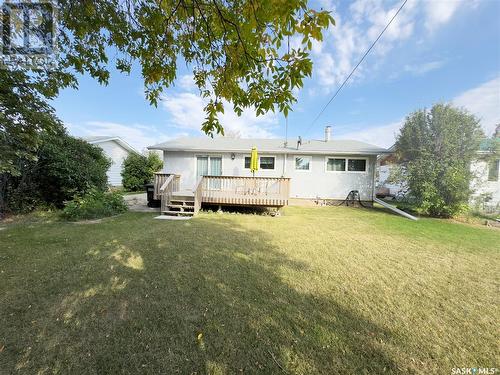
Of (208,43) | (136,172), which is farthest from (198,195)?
(136,172)

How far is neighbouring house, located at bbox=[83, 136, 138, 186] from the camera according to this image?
16.4 metres

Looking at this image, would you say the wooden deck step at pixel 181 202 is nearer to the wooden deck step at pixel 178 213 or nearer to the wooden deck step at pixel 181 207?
the wooden deck step at pixel 181 207

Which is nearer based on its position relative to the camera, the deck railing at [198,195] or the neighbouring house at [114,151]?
the deck railing at [198,195]

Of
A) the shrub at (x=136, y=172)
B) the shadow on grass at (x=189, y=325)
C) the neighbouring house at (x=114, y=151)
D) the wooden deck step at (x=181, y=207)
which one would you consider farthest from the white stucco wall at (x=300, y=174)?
the shadow on grass at (x=189, y=325)

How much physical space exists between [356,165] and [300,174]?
2.99 m

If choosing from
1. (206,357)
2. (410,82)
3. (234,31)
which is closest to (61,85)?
(234,31)

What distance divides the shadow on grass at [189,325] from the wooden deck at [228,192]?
174 inches

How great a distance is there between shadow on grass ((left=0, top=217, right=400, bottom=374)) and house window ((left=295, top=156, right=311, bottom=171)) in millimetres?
8603

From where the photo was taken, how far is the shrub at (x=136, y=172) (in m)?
15.6

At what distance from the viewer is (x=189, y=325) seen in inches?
85.0

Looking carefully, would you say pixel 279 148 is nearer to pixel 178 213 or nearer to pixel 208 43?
pixel 178 213

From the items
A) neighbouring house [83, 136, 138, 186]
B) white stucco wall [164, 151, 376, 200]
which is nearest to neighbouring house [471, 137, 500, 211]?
white stucco wall [164, 151, 376, 200]

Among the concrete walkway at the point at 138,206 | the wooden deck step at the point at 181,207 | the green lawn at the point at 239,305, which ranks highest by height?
the wooden deck step at the point at 181,207

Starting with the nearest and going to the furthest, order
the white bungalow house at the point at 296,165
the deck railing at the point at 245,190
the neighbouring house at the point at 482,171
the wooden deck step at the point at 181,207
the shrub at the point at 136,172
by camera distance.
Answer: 1. the wooden deck step at the point at 181,207
2. the deck railing at the point at 245,190
3. the neighbouring house at the point at 482,171
4. the white bungalow house at the point at 296,165
5. the shrub at the point at 136,172
